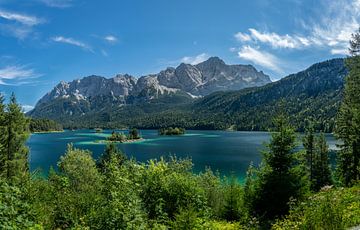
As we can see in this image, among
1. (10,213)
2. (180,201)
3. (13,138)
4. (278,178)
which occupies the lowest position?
(180,201)

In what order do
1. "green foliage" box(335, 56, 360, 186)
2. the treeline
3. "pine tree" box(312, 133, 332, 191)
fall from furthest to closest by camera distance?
"pine tree" box(312, 133, 332, 191) < "green foliage" box(335, 56, 360, 186) < the treeline

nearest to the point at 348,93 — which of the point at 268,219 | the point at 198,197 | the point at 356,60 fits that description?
the point at 356,60

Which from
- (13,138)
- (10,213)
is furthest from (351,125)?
(13,138)

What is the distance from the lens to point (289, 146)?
22.7m

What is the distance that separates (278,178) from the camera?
71.9 ft

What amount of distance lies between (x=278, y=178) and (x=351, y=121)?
22985mm

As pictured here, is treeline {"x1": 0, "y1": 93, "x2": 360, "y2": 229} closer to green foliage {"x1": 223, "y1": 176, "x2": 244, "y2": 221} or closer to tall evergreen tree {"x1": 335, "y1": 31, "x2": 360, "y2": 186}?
green foliage {"x1": 223, "y1": 176, "x2": 244, "y2": 221}

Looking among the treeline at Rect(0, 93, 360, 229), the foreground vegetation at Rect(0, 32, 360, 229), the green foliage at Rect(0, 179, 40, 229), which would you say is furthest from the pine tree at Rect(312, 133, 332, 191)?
the green foliage at Rect(0, 179, 40, 229)

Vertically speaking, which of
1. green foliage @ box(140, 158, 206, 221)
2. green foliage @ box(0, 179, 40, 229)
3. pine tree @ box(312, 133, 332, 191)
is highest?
green foliage @ box(0, 179, 40, 229)

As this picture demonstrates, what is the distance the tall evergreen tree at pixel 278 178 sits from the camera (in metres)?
21.5

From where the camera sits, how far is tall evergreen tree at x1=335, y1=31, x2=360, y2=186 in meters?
37.8

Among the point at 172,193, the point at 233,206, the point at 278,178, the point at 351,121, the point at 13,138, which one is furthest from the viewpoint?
the point at 13,138

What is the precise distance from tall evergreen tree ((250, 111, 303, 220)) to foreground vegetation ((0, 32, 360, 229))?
0.20 feet

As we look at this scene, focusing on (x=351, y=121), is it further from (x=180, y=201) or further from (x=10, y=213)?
(x=10, y=213)
